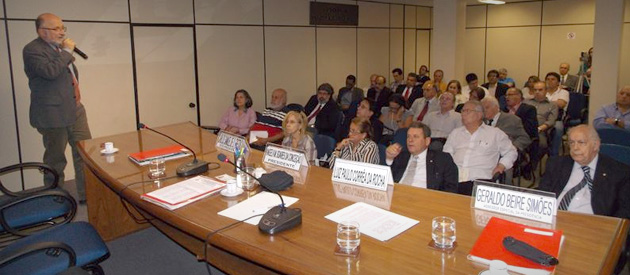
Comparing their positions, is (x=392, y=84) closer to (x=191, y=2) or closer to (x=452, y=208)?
(x=191, y=2)

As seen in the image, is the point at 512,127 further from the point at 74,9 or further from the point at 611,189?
the point at 74,9

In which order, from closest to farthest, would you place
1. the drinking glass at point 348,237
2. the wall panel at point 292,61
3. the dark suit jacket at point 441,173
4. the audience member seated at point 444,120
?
the drinking glass at point 348,237 → the dark suit jacket at point 441,173 → the audience member seated at point 444,120 → the wall panel at point 292,61

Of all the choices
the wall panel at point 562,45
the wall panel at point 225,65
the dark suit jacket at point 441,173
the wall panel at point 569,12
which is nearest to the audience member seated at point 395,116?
the wall panel at point 225,65

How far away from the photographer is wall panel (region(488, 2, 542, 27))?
11.6m

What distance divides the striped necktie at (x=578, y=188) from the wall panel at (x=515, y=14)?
9.80m

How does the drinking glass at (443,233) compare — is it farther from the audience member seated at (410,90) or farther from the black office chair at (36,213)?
the audience member seated at (410,90)

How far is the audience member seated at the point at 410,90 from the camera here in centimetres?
855

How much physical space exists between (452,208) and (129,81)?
497 cm

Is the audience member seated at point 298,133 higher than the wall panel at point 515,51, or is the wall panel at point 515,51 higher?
the wall panel at point 515,51

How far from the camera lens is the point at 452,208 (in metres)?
2.26

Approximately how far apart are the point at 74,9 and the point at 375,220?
16.0 feet

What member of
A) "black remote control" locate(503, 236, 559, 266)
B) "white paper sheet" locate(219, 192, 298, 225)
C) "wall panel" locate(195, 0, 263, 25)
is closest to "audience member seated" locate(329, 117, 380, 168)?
"white paper sheet" locate(219, 192, 298, 225)

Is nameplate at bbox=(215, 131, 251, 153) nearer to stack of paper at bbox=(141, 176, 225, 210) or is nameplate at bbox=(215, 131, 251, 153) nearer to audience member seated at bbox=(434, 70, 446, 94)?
stack of paper at bbox=(141, 176, 225, 210)

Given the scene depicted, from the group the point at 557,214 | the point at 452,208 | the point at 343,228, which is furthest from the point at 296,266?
the point at 557,214
